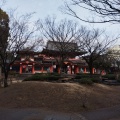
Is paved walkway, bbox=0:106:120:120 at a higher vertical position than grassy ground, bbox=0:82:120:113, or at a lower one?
lower

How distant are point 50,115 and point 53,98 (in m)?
3.14

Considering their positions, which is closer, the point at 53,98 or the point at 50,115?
the point at 50,115

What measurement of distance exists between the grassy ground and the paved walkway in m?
0.86

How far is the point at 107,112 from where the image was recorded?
474 inches

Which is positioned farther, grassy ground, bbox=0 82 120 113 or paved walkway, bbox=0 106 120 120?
grassy ground, bbox=0 82 120 113

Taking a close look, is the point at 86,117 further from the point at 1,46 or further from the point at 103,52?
the point at 103,52

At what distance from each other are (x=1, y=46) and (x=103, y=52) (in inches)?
741

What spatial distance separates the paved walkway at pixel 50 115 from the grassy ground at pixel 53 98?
86cm

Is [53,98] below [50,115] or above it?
above

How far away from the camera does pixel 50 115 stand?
35.3 ft

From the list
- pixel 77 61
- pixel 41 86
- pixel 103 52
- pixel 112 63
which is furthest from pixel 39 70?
pixel 41 86

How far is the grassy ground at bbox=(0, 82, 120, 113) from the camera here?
12.8 meters

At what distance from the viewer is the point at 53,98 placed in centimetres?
1389

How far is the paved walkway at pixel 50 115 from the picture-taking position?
10367mm
